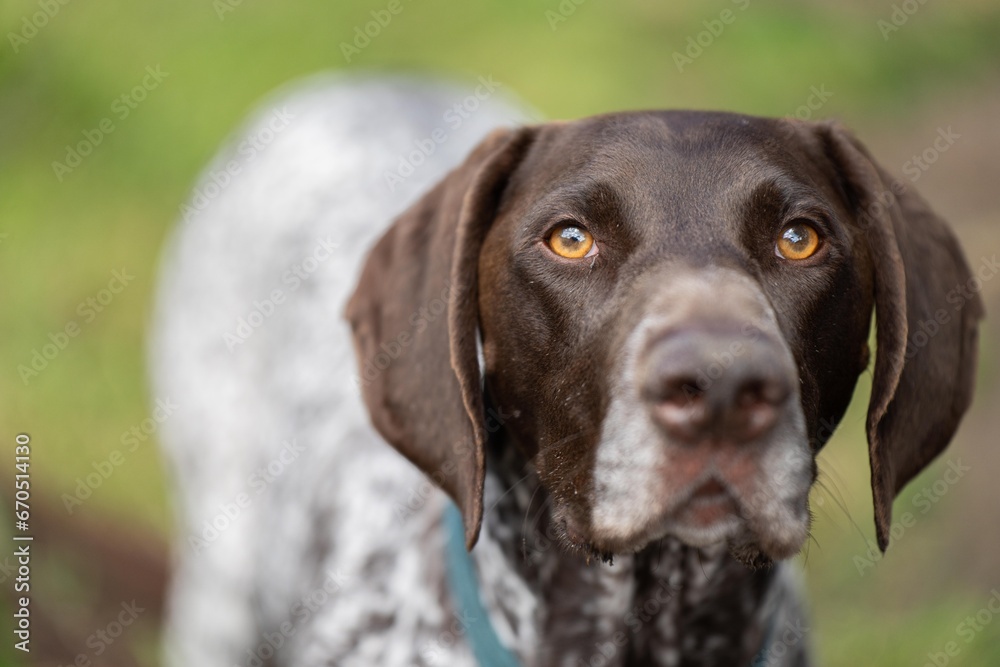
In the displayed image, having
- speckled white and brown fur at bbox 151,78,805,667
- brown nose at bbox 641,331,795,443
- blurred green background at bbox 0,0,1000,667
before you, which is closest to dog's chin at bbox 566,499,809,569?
brown nose at bbox 641,331,795,443

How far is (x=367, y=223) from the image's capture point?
477 centimetres

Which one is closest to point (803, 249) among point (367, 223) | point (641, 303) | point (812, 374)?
point (812, 374)

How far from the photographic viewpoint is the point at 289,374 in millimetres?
4652

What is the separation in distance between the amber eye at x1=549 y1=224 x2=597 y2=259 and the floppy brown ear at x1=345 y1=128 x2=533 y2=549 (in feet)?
0.98

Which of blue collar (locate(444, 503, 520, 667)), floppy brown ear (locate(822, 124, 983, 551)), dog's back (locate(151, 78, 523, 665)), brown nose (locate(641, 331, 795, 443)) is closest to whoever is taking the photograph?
brown nose (locate(641, 331, 795, 443))

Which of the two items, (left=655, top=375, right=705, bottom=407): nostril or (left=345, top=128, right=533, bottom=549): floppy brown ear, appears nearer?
(left=655, top=375, right=705, bottom=407): nostril

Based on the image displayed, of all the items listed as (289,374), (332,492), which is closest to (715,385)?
(332,492)

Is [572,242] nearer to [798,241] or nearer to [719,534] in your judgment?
[798,241]

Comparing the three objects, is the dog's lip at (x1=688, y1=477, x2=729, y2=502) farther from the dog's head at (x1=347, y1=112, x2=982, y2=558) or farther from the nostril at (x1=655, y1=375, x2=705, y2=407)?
the nostril at (x1=655, y1=375, x2=705, y2=407)

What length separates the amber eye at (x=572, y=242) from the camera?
273 cm

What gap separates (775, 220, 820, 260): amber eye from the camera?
2715 millimetres

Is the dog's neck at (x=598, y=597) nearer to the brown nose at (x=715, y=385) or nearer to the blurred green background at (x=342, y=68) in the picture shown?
the brown nose at (x=715, y=385)

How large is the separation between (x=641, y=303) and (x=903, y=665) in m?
2.91

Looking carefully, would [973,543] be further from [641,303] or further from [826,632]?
[641,303]
